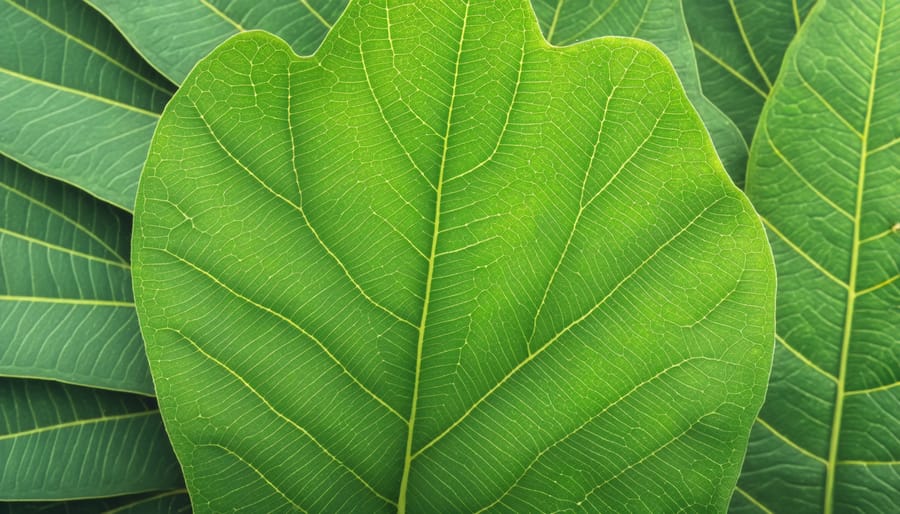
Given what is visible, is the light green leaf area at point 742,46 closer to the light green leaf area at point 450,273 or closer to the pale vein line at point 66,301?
the light green leaf area at point 450,273

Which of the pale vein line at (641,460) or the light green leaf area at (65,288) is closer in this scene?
the pale vein line at (641,460)

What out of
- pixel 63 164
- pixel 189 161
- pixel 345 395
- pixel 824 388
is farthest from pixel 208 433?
pixel 824 388

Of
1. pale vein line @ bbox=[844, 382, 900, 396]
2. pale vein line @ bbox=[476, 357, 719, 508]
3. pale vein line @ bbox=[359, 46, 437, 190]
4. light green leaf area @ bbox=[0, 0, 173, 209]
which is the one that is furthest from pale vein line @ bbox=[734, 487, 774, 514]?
light green leaf area @ bbox=[0, 0, 173, 209]

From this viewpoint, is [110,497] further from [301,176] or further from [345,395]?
[301,176]

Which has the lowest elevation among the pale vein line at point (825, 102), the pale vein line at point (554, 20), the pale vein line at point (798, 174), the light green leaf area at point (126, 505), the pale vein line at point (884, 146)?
the light green leaf area at point (126, 505)

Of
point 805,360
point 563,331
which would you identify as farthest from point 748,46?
point 563,331

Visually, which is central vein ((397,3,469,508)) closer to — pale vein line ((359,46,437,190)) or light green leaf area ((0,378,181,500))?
pale vein line ((359,46,437,190))

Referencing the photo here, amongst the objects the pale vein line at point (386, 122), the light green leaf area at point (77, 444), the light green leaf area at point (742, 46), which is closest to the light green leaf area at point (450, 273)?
the pale vein line at point (386, 122)
